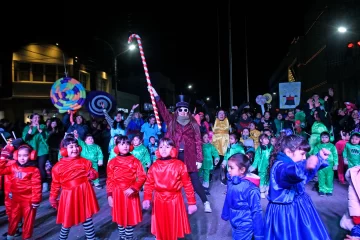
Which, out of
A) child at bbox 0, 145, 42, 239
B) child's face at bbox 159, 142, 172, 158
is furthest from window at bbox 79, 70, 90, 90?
child's face at bbox 159, 142, 172, 158

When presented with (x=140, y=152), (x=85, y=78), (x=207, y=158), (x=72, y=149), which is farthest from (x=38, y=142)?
(x=85, y=78)

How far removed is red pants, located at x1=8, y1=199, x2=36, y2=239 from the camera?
4.62 meters

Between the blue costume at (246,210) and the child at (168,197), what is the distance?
2.19 feet

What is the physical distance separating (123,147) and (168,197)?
1.08m

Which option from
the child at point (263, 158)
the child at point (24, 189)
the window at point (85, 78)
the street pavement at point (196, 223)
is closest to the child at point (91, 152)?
the street pavement at point (196, 223)

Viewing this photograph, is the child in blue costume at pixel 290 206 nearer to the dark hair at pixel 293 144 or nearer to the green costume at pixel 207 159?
the dark hair at pixel 293 144

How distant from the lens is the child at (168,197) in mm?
3883

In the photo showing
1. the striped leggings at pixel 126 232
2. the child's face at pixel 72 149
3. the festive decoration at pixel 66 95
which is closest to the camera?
the striped leggings at pixel 126 232

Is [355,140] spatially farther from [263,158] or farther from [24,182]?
[24,182]

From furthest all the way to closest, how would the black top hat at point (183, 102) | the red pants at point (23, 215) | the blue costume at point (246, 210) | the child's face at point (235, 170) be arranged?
the black top hat at point (183, 102)
the red pants at point (23, 215)
the child's face at point (235, 170)
the blue costume at point (246, 210)

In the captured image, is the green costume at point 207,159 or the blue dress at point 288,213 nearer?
the blue dress at point 288,213

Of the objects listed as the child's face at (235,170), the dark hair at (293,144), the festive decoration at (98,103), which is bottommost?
the child's face at (235,170)

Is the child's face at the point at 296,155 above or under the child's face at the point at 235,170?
above

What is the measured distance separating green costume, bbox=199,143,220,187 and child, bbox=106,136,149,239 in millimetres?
3892
